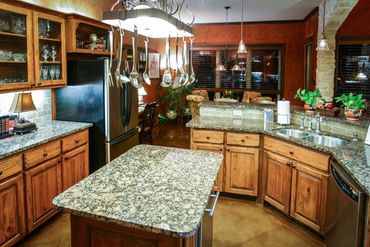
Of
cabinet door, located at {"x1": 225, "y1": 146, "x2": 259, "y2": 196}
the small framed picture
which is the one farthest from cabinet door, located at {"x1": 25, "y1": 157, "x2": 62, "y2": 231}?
the small framed picture

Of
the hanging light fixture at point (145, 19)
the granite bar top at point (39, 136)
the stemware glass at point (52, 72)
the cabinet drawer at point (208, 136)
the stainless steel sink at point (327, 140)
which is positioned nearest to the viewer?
the hanging light fixture at point (145, 19)

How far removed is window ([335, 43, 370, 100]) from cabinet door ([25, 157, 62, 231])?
5.60m

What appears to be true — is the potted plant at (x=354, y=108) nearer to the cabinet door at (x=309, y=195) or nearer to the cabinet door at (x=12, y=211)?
the cabinet door at (x=309, y=195)

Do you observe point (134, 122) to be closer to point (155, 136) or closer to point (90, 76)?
point (90, 76)

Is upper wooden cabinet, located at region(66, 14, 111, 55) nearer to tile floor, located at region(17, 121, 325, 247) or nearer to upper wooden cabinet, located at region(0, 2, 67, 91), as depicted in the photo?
upper wooden cabinet, located at region(0, 2, 67, 91)

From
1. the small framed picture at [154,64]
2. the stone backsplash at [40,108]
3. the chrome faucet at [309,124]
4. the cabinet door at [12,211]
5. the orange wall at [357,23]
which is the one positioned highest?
the orange wall at [357,23]

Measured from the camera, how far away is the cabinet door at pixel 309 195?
2746 mm

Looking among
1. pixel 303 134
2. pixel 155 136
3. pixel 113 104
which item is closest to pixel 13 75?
pixel 113 104

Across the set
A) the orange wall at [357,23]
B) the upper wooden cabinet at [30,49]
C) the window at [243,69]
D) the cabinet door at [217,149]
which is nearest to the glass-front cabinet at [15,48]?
the upper wooden cabinet at [30,49]

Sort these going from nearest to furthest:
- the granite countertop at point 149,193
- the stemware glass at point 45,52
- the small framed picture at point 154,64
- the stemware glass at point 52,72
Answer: the granite countertop at point 149,193
the stemware glass at point 45,52
the stemware glass at point 52,72
the small framed picture at point 154,64

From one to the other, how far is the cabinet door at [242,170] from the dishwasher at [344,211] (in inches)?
40.7

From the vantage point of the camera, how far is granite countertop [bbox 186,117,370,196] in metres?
2.03

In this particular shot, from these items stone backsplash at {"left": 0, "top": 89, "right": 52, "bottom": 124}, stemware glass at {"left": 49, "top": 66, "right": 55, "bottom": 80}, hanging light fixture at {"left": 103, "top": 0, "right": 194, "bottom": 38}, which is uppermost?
hanging light fixture at {"left": 103, "top": 0, "right": 194, "bottom": 38}

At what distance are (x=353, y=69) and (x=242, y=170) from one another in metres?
4.12
